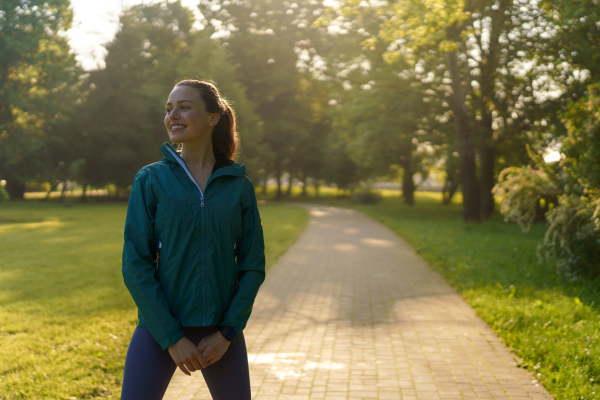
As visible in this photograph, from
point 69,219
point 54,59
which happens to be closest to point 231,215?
point 54,59

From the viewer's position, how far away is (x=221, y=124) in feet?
8.53

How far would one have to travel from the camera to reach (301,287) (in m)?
9.45

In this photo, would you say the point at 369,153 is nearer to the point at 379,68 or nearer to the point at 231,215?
the point at 379,68

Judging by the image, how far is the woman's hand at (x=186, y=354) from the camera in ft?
6.98

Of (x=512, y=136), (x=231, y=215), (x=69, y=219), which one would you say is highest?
(x=512, y=136)

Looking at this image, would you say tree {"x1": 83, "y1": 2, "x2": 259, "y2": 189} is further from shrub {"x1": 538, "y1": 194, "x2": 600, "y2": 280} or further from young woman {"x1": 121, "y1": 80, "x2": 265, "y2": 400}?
young woman {"x1": 121, "y1": 80, "x2": 265, "y2": 400}

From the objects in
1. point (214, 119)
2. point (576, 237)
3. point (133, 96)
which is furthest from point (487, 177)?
point (214, 119)

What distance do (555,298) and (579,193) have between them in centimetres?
264

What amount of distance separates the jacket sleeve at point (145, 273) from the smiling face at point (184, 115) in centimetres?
30

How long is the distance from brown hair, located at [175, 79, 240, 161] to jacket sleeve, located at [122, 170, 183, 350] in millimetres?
486

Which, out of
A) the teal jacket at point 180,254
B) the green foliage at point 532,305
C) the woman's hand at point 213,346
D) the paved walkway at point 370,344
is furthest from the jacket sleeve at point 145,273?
the green foliage at point 532,305

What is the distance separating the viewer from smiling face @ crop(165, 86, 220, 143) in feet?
7.71

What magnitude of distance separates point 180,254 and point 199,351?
41 cm

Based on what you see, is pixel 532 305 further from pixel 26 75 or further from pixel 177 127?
pixel 26 75
